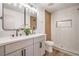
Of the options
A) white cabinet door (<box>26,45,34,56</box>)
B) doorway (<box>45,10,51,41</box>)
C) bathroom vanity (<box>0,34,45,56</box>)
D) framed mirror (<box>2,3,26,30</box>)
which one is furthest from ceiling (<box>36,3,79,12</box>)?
white cabinet door (<box>26,45,34,56</box>)

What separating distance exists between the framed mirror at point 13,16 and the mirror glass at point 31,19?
0.25 ft

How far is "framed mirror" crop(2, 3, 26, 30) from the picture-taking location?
145cm

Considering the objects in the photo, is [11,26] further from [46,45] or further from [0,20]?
[46,45]

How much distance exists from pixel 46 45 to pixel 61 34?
0.37 metres

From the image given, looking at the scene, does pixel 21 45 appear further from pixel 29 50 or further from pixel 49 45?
pixel 49 45

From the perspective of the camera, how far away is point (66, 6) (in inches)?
56.6

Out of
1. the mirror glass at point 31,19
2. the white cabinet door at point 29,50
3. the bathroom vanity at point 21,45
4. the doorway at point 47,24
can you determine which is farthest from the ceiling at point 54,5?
the white cabinet door at point 29,50

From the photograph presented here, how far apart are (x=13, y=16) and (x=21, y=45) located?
584 millimetres

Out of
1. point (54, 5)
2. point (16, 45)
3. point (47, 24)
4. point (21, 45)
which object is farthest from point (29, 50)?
point (54, 5)

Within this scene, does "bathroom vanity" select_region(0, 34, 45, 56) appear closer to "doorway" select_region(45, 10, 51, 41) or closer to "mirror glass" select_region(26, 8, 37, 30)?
"doorway" select_region(45, 10, 51, 41)

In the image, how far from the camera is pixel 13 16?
1.54 meters

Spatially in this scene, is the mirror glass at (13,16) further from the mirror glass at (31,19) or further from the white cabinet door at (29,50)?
the white cabinet door at (29,50)

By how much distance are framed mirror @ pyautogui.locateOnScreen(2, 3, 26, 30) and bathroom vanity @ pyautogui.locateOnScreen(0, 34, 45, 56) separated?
29 centimetres

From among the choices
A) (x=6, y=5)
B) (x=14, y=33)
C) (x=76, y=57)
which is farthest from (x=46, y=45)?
(x=6, y=5)
